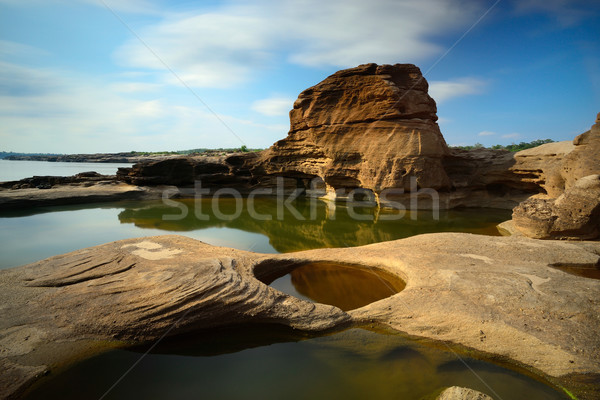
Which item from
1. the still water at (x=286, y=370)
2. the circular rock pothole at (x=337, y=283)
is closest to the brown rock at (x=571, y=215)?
the circular rock pothole at (x=337, y=283)

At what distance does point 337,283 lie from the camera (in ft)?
20.0

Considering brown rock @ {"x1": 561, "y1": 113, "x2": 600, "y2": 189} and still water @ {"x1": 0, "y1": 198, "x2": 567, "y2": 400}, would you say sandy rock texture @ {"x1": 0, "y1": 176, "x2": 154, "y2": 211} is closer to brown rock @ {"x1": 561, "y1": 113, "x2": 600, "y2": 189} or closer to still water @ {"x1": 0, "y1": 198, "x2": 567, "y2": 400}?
still water @ {"x1": 0, "y1": 198, "x2": 567, "y2": 400}

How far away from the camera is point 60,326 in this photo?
151 inches

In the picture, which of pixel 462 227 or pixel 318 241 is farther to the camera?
pixel 462 227

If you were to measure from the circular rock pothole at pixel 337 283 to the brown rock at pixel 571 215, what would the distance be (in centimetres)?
564

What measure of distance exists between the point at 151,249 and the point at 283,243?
5.02 metres

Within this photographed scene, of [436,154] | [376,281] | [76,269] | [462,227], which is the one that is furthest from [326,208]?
[76,269]

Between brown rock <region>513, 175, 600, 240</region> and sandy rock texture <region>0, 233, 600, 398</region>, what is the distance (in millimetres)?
Result: 3911

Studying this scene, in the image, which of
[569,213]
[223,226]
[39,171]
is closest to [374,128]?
[223,226]

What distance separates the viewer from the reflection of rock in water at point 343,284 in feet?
17.9

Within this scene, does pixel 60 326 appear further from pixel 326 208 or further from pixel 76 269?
pixel 326 208

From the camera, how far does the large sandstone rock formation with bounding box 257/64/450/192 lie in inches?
607

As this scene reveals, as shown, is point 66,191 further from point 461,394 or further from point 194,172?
point 461,394

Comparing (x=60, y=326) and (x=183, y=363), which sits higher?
(x=60, y=326)
